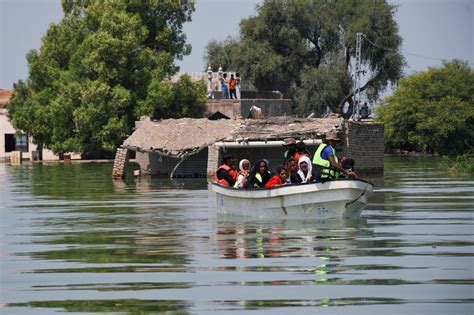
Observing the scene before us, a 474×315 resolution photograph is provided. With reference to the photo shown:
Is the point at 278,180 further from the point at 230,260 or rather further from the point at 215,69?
the point at 215,69

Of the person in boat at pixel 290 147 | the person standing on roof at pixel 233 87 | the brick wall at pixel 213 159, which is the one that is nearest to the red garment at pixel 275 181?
the person in boat at pixel 290 147

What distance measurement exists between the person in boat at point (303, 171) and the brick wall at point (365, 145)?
88.6ft

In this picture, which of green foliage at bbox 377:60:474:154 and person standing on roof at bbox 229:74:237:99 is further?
green foliage at bbox 377:60:474:154

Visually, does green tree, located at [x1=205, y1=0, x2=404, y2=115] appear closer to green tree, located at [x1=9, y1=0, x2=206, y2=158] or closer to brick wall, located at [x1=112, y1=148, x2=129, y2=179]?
green tree, located at [x1=9, y1=0, x2=206, y2=158]

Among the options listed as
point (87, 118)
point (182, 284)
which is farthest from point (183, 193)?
point (87, 118)

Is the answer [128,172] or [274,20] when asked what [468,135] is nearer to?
[274,20]

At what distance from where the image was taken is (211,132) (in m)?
55.0

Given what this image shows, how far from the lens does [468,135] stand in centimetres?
8212

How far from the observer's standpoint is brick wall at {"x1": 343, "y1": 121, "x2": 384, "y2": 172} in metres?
54.8

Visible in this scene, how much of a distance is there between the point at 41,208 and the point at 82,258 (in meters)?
13.6

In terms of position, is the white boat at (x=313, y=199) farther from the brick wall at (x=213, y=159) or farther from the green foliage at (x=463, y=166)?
the green foliage at (x=463, y=166)

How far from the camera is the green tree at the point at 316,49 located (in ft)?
299

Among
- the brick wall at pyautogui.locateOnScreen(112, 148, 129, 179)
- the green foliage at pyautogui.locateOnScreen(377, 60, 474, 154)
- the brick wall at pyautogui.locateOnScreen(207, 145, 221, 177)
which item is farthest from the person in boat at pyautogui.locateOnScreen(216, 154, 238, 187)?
the green foliage at pyautogui.locateOnScreen(377, 60, 474, 154)

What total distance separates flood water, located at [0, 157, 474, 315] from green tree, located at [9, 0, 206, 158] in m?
40.8
